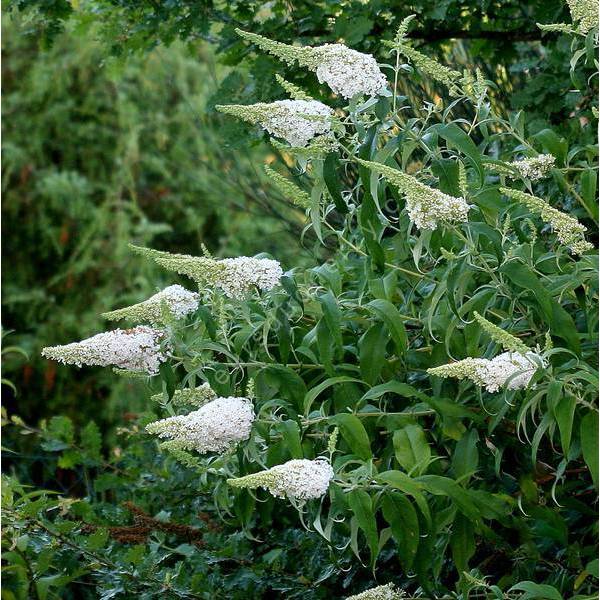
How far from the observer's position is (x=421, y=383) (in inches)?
76.7

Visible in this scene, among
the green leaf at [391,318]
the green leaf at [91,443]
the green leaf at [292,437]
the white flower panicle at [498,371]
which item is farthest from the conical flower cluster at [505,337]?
the green leaf at [91,443]

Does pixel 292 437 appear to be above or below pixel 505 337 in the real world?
below

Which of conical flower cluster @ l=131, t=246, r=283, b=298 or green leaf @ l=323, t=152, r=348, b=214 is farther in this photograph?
green leaf @ l=323, t=152, r=348, b=214

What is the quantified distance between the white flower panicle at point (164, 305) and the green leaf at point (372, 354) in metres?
0.30

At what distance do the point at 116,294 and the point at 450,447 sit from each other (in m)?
3.50

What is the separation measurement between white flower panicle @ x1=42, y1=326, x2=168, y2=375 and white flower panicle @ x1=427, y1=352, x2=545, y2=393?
0.50 meters

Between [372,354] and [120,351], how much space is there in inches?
16.7

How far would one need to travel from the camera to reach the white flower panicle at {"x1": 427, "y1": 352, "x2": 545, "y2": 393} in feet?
4.80

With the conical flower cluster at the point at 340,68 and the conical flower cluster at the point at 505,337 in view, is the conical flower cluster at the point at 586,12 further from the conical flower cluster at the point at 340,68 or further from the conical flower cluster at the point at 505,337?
the conical flower cluster at the point at 505,337

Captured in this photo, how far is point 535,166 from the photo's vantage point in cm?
172

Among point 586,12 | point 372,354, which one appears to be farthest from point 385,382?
point 586,12

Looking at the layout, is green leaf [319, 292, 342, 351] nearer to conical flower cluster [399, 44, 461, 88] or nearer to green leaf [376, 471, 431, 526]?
green leaf [376, 471, 431, 526]

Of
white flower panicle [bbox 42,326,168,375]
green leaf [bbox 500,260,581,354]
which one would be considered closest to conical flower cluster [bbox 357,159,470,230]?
green leaf [bbox 500,260,581,354]

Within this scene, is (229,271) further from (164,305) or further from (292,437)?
(292,437)
